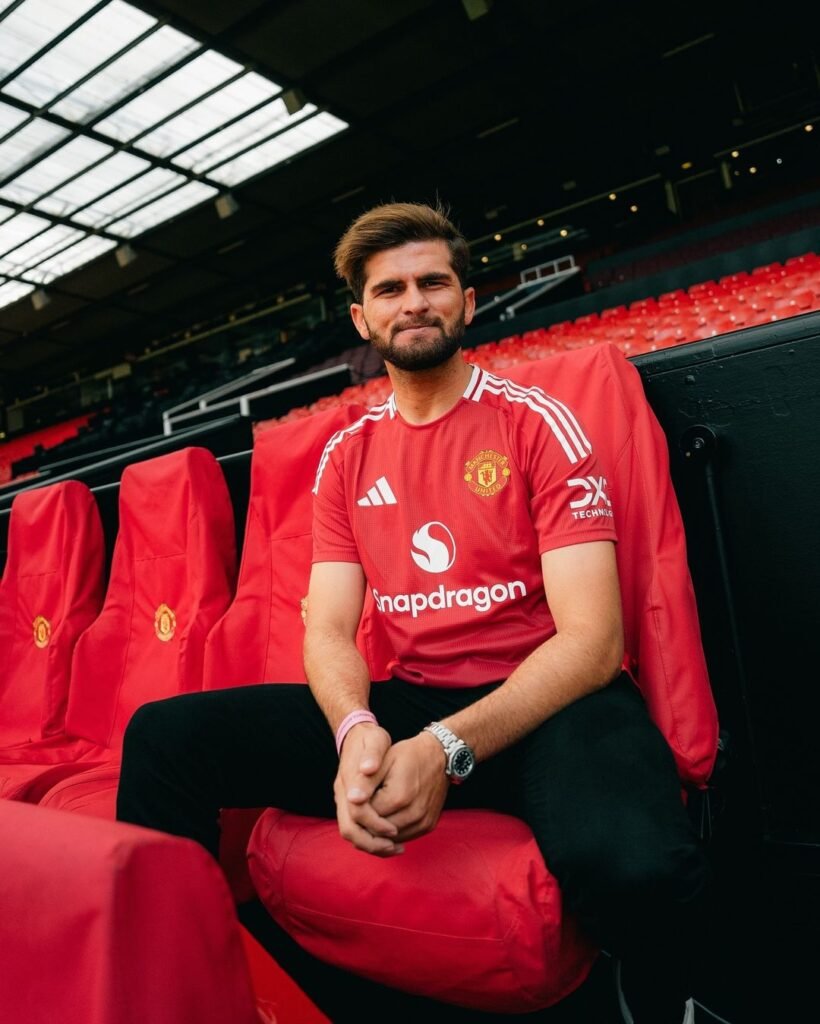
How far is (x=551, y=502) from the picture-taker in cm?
102

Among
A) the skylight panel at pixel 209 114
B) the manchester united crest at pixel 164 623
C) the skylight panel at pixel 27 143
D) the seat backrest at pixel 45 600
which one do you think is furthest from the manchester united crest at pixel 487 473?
the skylight panel at pixel 27 143

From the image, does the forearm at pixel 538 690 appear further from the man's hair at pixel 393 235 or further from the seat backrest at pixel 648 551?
the man's hair at pixel 393 235

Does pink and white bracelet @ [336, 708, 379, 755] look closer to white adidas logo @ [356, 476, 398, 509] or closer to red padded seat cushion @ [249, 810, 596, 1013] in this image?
red padded seat cushion @ [249, 810, 596, 1013]

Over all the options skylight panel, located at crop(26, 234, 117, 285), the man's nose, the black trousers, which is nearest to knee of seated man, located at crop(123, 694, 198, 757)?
the black trousers

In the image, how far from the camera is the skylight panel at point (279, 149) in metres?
7.54

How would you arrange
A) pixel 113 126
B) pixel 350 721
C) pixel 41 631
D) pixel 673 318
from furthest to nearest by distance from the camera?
1. pixel 113 126
2. pixel 673 318
3. pixel 41 631
4. pixel 350 721

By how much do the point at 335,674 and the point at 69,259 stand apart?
10.7 m

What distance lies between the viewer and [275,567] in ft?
4.93

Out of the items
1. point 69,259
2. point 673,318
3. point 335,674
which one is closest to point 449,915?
point 335,674

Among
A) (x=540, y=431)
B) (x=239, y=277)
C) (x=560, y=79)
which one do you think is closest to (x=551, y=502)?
(x=540, y=431)

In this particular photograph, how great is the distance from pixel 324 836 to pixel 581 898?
0.35 metres

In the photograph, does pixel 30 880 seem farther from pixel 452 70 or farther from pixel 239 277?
pixel 239 277

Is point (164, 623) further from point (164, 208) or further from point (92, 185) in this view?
point (164, 208)

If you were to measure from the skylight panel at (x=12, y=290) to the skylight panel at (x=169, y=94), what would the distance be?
13.7ft
